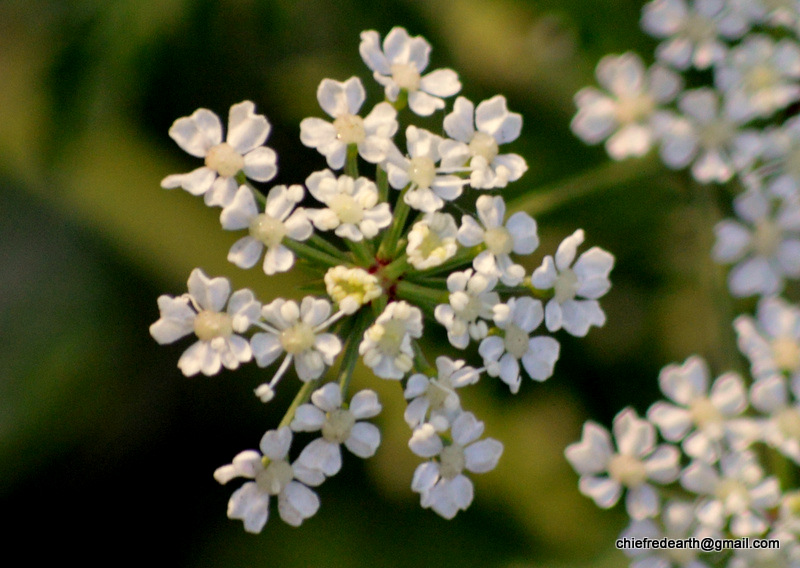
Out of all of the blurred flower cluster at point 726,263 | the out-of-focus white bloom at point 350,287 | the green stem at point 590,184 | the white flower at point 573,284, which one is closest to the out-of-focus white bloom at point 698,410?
the blurred flower cluster at point 726,263

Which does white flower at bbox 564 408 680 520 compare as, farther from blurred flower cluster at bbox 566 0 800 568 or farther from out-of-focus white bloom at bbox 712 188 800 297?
out-of-focus white bloom at bbox 712 188 800 297

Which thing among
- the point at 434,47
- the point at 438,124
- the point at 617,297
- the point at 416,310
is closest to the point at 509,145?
the point at 438,124

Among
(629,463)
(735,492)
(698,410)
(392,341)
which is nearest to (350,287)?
(392,341)

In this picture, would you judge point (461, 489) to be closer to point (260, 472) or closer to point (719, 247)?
point (260, 472)

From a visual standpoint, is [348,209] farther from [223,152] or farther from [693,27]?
[693,27]

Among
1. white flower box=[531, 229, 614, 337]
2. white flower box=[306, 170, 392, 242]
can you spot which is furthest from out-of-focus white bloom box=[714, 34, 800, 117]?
white flower box=[306, 170, 392, 242]

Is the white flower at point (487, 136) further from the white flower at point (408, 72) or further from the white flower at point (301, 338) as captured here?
the white flower at point (301, 338)
